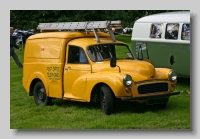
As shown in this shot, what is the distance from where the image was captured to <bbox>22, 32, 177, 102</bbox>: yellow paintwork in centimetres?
1016

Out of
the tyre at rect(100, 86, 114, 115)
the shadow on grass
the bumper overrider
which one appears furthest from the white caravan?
the tyre at rect(100, 86, 114, 115)

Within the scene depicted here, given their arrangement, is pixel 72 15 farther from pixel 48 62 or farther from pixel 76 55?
pixel 76 55

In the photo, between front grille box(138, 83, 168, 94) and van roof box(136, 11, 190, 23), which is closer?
front grille box(138, 83, 168, 94)

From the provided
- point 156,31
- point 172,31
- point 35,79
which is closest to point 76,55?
point 35,79

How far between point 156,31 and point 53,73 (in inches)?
184

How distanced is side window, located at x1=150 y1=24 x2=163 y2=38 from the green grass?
289 centimetres

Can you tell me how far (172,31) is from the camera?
14.3 meters

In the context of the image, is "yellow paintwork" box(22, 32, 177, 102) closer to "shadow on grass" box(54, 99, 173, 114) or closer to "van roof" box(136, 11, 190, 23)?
"shadow on grass" box(54, 99, 173, 114)

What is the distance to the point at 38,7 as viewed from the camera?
31.0 ft

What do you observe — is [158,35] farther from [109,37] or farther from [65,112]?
[65,112]

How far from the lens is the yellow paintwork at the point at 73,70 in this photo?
33.3 ft

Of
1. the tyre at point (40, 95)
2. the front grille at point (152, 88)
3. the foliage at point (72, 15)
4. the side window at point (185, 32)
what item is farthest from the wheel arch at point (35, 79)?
the side window at point (185, 32)

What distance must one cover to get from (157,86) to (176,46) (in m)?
4.09

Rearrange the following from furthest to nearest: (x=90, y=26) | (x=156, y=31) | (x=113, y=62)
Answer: (x=156, y=31) < (x=90, y=26) < (x=113, y=62)
